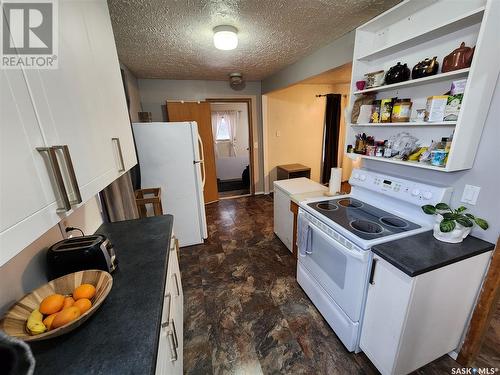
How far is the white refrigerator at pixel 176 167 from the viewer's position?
2.44 m

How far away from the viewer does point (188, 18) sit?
161 cm

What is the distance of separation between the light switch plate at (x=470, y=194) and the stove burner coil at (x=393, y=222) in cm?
35

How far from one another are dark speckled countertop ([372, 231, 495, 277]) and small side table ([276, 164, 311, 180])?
3.00m

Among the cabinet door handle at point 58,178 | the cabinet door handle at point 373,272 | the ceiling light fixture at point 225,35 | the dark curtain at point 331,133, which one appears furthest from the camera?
the dark curtain at point 331,133

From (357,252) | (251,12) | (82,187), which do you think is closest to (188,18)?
(251,12)

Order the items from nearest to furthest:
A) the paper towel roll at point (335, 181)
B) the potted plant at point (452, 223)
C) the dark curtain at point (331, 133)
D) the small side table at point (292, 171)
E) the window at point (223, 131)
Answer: the potted plant at point (452, 223)
the paper towel roll at point (335, 181)
the small side table at point (292, 171)
the dark curtain at point (331, 133)
the window at point (223, 131)

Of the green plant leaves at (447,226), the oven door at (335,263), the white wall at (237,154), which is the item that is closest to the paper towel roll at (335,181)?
the oven door at (335,263)

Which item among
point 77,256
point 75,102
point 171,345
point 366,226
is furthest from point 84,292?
point 366,226

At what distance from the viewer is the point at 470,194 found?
4.17ft

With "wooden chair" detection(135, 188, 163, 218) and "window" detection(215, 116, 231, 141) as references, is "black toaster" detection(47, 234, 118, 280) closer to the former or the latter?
"wooden chair" detection(135, 188, 163, 218)

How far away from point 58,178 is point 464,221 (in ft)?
5.99

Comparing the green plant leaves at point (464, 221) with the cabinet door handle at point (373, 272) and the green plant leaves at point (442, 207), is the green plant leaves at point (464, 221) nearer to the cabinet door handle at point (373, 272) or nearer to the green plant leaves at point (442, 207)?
the green plant leaves at point (442, 207)

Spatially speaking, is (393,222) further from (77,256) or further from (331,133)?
(331,133)

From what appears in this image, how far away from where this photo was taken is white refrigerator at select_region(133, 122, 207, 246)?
2.44 m
